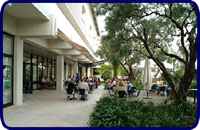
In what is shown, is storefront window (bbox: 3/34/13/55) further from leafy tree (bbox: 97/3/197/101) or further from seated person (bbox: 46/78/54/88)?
seated person (bbox: 46/78/54/88)

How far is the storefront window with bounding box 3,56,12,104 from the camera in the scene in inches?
285

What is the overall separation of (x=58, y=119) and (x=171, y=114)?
139 inches

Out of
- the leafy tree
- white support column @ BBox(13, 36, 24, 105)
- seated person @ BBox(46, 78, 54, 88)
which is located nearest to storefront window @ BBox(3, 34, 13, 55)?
white support column @ BBox(13, 36, 24, 105)

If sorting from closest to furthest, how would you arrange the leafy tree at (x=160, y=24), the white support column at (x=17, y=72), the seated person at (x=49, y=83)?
1. the leafy tree at (x=160, y=24)
2. the white support column at (x=17, y=72)
3. the seated person at (x=49, y=83)

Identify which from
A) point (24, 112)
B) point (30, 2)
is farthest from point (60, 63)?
point (30, 2)

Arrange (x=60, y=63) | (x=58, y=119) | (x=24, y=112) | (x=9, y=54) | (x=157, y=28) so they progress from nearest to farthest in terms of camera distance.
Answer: (x=58, y=119)
(x=24, y=112)
(x=9, y=54)
(x=157, y=28)
(x=60, y=63)

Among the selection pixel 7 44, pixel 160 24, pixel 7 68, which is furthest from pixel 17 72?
pixel 160 24

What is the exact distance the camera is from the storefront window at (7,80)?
23.7ft

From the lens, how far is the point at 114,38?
33.0 feet

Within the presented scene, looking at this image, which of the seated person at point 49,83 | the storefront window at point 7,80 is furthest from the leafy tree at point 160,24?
the seated person at point 49,83

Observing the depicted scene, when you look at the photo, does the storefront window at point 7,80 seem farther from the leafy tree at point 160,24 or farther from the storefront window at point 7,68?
the leafy tree at point 160,24

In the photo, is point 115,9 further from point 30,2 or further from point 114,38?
point 30,2

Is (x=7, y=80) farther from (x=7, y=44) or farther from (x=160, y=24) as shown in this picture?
(x=160, y=24)

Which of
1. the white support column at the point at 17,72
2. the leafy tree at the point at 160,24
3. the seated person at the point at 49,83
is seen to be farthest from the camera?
the seated person at the point at 49,83
